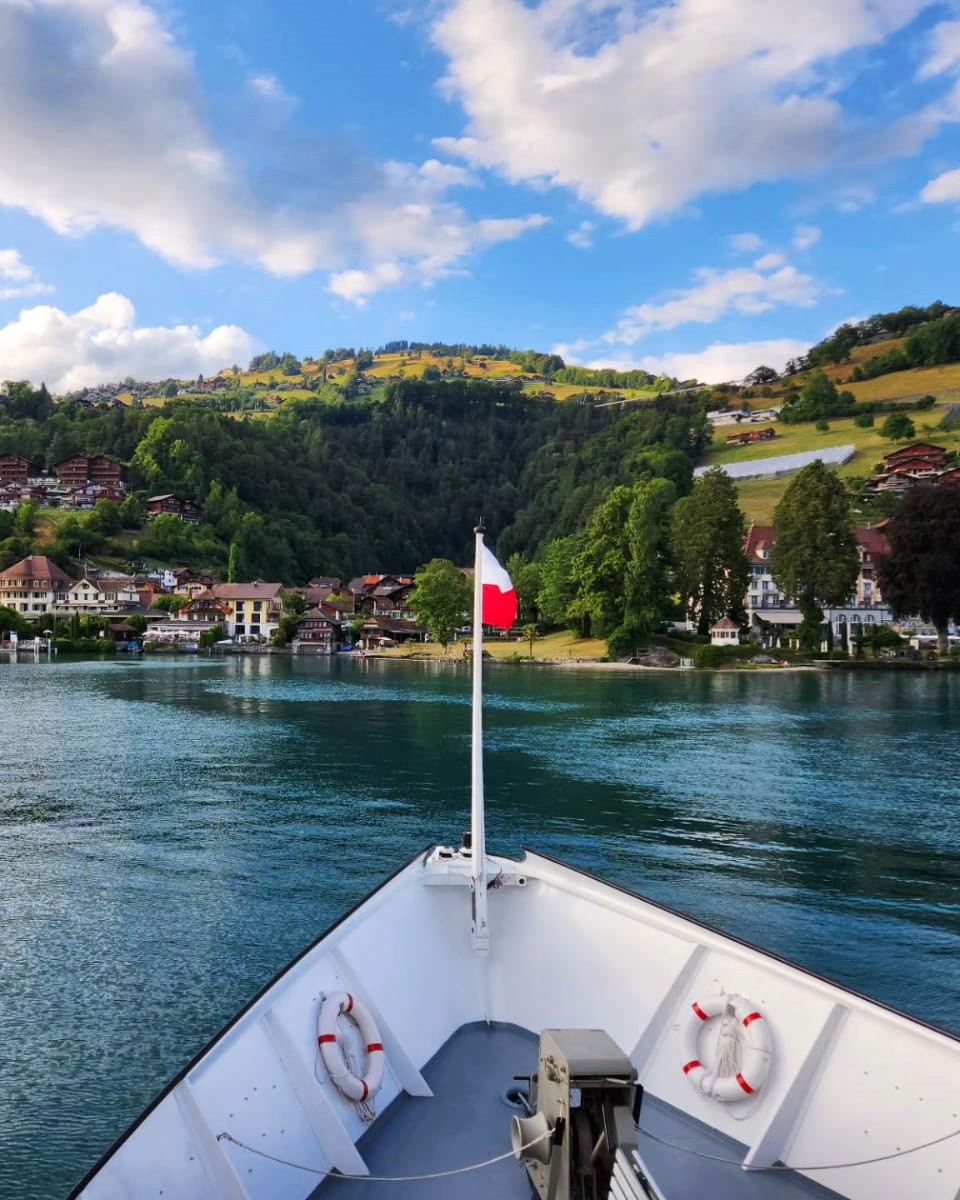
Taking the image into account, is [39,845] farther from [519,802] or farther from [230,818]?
[519,802]

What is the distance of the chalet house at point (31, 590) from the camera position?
123 meters

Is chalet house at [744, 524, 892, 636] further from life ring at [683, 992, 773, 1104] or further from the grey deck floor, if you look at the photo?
the grey deck floor

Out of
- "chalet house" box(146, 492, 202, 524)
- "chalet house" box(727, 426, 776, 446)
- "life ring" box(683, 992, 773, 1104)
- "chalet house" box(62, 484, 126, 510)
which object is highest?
"chalet house" box(727, 426, 776, 446)

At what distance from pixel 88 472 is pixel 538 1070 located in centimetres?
18167

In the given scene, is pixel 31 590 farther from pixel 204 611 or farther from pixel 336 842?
pixel 336 842

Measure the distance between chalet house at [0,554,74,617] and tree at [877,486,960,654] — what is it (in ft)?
346

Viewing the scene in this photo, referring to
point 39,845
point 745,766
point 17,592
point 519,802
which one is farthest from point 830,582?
point 17,592

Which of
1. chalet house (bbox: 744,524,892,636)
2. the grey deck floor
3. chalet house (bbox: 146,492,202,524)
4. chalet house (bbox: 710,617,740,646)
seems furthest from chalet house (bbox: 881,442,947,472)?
the grey deck floor

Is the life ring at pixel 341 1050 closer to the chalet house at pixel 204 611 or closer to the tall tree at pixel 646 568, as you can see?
the tall tree at pixel 646 568

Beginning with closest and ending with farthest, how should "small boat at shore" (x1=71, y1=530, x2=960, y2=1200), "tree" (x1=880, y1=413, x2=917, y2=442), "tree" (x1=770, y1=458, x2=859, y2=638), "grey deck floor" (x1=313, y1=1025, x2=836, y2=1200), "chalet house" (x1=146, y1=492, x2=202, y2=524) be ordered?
"small boat at shore" (x1=71, y1=530, x2=960, y2=1200) → "grey deck floor" (x1=313, y1=1025, x2=836, y2=1200) → "tree" (x1=770, y1=458, x2=859, y2=638) → "tree" (x1=880, y1=413, x2=917, y2=442) → "chalet house" (x1=146, y1=492, x2=202, y2=524)

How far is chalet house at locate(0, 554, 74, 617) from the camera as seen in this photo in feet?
405

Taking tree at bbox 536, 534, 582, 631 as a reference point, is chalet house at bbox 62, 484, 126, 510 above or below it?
above

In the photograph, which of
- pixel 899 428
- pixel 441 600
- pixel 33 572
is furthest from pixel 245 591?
pixel 899 428

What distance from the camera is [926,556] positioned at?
69438mm
